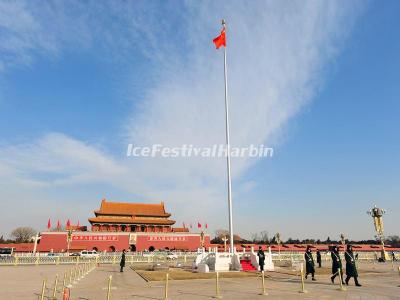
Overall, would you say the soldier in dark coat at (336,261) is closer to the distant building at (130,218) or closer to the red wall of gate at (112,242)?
the red wall of gate at (112,242)

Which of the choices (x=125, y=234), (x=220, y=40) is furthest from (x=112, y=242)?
(x=220, y=40)

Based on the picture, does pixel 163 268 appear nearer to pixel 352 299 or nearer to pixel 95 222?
pixel 352 299

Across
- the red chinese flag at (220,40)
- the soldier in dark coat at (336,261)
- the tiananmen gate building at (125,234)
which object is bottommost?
the soldier in dark coat at (336,261)

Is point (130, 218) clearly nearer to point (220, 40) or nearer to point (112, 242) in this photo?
point (112, 242)

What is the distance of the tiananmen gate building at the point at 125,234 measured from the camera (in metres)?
45.5

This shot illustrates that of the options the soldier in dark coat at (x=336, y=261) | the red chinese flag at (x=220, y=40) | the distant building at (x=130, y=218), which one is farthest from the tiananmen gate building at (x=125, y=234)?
the soldier in dark coat at (x=336, y=261)

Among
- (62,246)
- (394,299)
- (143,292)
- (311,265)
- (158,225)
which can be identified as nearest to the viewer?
(394,299)

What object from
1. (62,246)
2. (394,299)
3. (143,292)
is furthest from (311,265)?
(62,246)

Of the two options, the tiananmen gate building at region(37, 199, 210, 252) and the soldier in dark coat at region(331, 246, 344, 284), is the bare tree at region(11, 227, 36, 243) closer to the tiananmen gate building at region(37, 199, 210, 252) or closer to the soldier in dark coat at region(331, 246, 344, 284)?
the tiananmen gate building at region(37, 199, 210, 252)

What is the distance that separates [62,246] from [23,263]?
18748 millimetres

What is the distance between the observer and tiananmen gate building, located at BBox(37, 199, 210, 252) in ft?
149

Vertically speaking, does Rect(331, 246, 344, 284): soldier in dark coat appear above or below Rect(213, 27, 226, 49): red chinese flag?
below

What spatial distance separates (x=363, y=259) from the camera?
33.9 m

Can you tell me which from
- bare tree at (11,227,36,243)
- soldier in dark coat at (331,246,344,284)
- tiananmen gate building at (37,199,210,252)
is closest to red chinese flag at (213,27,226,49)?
soldier in dark coat at (331,246,344,284)
